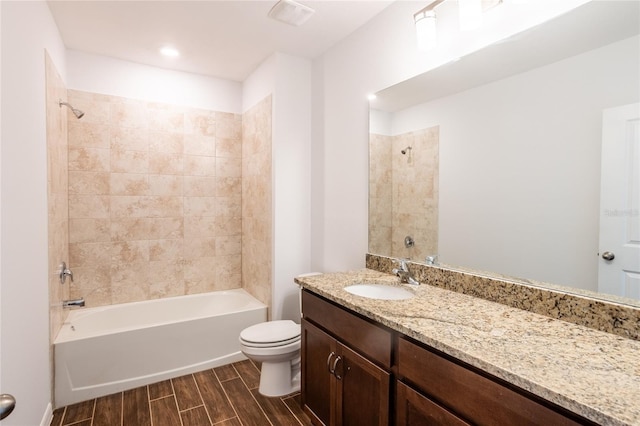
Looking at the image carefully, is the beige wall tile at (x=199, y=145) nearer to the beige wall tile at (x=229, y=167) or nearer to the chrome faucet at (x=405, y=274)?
the beige wall tile at (x=229, y=167)

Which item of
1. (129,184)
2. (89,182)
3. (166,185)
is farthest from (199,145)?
(89,182)

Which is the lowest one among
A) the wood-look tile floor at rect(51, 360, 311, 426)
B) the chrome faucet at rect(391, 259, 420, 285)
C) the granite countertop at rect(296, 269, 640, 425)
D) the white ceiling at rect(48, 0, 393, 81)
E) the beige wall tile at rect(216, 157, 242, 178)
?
the wood-look tile floor at rect(51, 360, 311, 426)

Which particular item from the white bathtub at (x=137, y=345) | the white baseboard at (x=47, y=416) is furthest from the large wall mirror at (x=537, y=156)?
the white baseboard at (x=47, y=416)

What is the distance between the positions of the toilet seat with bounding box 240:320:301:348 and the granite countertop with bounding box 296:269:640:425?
826 millimetres

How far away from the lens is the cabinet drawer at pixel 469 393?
2.77ft

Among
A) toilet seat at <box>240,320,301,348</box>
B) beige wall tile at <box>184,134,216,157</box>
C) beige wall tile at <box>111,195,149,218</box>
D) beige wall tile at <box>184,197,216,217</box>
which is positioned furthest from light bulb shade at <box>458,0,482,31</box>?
beige wall tile at <box>111,195,149,218</box>

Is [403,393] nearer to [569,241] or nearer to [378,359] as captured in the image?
[378,359]

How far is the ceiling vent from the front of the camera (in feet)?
6.69

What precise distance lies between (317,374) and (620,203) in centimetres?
157

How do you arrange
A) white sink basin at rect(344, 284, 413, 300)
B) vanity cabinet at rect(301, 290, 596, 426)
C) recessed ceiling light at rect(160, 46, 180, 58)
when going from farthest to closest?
recessed ceiling light at rect(160, 46, 180, 58) < white sink basin at rect(344, 284, 413, 300) < vanity cabinet at rect(301, 290, 596, 426)

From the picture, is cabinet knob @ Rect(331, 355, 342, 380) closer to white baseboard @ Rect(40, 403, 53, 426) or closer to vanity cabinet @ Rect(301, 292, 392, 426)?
vanity cabinet @ Rect(301, 292, 392, 426)

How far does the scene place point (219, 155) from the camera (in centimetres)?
340

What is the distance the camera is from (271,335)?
7.46 feet

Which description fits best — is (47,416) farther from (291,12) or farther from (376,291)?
(291,12)
